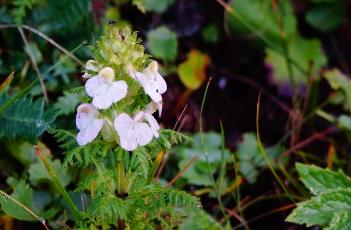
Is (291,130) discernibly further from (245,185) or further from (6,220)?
(6,220)

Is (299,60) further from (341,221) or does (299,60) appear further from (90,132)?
(90,132)

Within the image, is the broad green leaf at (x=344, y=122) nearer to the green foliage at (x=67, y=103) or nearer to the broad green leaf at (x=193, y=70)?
the broad green leaf at (x=193, y=70)

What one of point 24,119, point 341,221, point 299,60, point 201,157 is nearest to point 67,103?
point 24,119

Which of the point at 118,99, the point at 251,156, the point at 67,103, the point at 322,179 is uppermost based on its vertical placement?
the point at 118,99

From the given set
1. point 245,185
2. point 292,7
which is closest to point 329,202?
point 245,185

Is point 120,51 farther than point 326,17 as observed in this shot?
No

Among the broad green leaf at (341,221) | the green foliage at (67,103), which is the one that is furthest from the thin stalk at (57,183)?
the broad green leaf at (341,221)

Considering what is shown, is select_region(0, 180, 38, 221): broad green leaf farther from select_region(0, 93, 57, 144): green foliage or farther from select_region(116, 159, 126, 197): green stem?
select_region(116, 159, 126, 197): green stem
